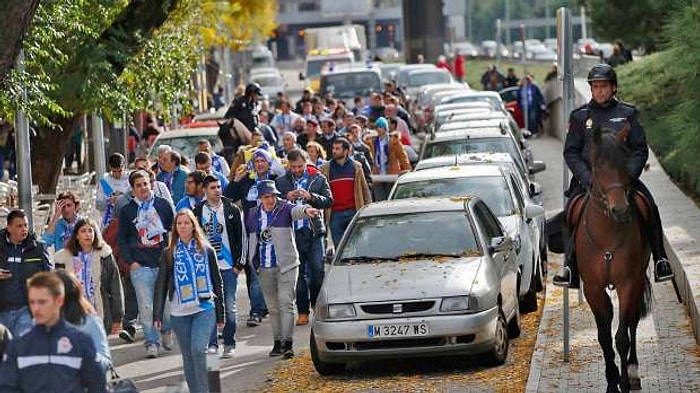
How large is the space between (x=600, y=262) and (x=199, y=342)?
3.14m

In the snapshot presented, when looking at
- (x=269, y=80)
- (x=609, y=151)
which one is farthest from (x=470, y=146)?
(x=269, y=80)

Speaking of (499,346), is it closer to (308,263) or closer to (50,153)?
(308,263)

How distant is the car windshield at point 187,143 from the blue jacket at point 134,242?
11.3 m

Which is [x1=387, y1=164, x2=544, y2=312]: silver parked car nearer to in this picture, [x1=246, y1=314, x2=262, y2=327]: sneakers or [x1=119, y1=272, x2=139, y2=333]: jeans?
[x1=246, y1=314, x2=262, y2=327]: sneakers

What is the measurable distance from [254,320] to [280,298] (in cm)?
265

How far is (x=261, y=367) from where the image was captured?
16047mm

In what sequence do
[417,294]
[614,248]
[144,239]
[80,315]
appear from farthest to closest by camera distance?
[144,239] < [417,294] < [614,248] < [80,315]

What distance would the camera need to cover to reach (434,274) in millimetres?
15047

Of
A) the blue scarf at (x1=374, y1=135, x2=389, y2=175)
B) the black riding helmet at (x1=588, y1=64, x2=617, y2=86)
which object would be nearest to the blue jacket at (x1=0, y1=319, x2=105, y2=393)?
the black riding helmet at (x1=588, y1=64, x2=617, y2=86)

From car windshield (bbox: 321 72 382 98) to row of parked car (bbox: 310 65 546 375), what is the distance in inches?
1121

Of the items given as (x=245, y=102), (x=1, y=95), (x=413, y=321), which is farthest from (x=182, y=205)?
(x=245, y=102)

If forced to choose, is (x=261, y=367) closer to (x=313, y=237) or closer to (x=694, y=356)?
(x=313, y=237)

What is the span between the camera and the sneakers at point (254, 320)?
19.1 meters

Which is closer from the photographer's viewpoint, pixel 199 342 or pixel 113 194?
pixel 199 342
